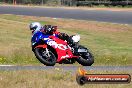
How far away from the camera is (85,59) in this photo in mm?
14289

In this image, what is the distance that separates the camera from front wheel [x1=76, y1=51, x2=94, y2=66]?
1410cm

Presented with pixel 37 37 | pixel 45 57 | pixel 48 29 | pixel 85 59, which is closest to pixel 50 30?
pixel 48 29

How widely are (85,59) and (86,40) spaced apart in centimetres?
895

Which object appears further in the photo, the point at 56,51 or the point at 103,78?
the point at 56,51

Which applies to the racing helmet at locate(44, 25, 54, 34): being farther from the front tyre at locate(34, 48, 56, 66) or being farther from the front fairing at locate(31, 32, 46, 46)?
the front tyre at locate(34, 48, 56, 66)

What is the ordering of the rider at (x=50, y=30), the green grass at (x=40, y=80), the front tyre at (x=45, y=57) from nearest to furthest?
the green grass at (x=40, y=80), the front tyre at (x=45, y=57), the rider at (x=50, y=30)

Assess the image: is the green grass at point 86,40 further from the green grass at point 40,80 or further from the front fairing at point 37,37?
the green grass at point 40,80

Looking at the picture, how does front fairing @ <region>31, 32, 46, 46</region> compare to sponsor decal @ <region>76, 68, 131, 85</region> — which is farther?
front fairing @ <region>31, 32, 46, 46</region>

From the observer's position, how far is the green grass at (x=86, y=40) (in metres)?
16.4

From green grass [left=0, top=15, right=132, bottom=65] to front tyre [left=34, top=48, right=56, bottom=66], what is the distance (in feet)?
2.33

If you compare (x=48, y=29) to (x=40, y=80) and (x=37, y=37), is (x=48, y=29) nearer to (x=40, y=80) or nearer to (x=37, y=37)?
(x=37, y=37)

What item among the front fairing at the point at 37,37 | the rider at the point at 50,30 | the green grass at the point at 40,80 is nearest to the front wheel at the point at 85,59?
the rider at the point at 50,30

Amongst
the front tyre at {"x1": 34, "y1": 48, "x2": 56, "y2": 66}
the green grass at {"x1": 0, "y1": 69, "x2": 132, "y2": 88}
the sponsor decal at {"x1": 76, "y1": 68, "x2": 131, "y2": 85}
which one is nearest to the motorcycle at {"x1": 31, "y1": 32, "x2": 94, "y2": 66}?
the front tyre at {"x1": 34, "y1": 48, "x2": 56, "y2": 66}

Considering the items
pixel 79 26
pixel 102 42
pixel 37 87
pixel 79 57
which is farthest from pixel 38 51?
pixel 79 26
